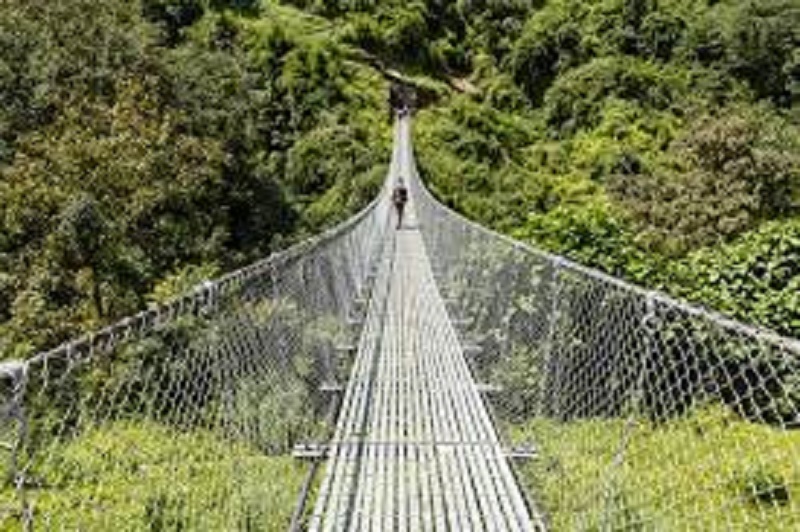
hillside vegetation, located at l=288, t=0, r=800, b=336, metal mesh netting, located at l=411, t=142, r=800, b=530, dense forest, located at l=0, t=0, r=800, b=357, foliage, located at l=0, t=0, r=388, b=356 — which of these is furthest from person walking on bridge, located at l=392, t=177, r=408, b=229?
metal mesh netting, located at l=411, t=142, r=800, b=530

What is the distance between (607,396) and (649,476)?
0.79 meters

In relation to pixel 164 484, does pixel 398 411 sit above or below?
above

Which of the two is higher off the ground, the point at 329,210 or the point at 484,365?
the point at 484,365

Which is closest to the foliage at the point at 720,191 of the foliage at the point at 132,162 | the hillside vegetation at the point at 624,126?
the hillside vegetation at the point at 624,126

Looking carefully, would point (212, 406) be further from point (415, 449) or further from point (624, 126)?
point (624, 126)

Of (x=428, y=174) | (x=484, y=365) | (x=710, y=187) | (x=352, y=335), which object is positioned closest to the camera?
(x=484, y=365)

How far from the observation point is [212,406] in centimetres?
304

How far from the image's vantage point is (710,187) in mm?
12820

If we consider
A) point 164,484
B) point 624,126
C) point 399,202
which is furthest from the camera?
point 624,126

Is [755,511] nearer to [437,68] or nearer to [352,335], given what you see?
[352,335]

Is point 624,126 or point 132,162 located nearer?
point 132,162

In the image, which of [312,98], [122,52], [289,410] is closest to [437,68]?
[312,98]

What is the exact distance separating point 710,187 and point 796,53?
41.8 ft

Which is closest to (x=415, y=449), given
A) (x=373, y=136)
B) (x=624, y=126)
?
(x=373, y=136)
